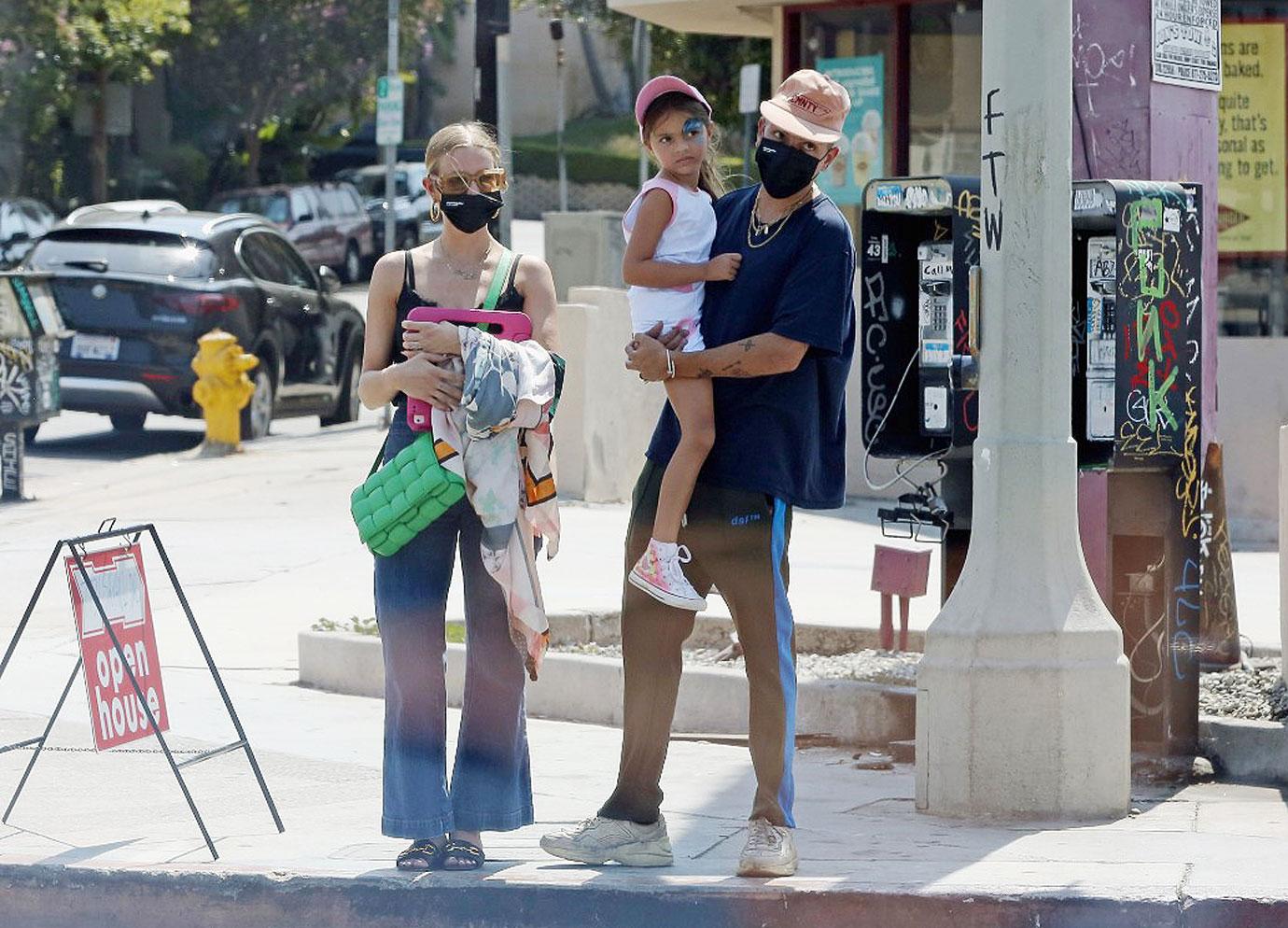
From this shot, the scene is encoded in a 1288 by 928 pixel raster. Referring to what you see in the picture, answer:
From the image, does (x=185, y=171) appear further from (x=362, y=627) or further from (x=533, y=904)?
(x=533, y=904)

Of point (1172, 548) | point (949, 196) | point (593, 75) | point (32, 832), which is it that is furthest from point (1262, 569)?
point (593, 75)

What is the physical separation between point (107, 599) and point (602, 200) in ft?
126

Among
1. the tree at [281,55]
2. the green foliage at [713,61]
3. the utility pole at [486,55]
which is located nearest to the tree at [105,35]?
the tree at [281,55]

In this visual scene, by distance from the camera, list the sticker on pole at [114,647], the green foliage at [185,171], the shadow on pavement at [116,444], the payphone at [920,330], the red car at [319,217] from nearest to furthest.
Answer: the sticker on pole at [114,647]
the payphone at [920,330]
the shadow on pavement at [116,444]
the red car at [319,217]
the green foliage at [185,171]

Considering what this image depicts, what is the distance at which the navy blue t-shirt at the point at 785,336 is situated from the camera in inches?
192

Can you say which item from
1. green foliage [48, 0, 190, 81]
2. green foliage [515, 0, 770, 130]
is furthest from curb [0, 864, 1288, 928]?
green foliage [48, 0, 190, 81]

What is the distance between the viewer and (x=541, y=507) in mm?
4977

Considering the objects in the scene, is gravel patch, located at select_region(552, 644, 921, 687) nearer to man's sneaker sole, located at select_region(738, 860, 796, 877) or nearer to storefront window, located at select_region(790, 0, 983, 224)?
man's sneaker sole, located at select_region(738, 860, 796, 877)

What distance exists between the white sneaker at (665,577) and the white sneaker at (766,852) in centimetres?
57

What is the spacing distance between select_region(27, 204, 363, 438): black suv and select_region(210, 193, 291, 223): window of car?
50.7ft

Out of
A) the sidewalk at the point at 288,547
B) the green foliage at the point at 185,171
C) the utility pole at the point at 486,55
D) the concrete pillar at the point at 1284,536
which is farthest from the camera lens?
the green foliage at the point at 185,171

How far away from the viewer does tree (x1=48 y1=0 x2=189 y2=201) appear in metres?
33.6

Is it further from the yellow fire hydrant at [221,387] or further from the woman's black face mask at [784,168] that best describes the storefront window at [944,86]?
the woman's black face mask at [784,168]

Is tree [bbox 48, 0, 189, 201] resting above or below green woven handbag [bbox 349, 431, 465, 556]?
above
